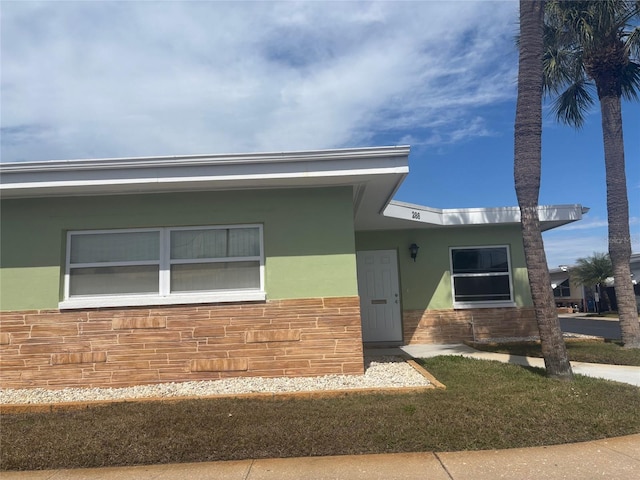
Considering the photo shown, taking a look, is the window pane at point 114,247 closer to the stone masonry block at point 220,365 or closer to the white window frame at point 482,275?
the stone masonry block at point 220,365

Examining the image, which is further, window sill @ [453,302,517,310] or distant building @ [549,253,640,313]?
distant building @ [549,253,640,313]

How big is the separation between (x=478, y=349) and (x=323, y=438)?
22.4ft

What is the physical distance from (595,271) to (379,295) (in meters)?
19.3

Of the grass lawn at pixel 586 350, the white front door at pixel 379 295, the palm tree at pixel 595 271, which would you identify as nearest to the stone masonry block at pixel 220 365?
the white front door at pixel 379 295

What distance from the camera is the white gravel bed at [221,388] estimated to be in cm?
695

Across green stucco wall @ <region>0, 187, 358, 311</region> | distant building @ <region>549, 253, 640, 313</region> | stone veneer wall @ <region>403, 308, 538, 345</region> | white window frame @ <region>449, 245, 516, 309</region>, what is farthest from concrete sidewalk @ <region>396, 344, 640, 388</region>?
distant building @ <region>549, 253, 640, 313</region>

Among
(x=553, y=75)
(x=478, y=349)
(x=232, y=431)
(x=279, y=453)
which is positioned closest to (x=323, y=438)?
(x=279, y=453)

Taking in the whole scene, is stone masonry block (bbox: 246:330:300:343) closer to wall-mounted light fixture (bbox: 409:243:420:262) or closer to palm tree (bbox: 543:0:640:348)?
wall-mounted light fixture (bbox: 409:243:420:262)

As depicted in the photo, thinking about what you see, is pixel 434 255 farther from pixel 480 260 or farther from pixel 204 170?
pixel 204 170

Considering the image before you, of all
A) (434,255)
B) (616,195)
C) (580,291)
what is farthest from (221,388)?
(580,291)

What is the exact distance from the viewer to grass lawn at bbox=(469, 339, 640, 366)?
8.93 meters

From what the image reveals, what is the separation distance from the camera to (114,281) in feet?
26.0

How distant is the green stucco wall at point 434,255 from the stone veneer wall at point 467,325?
0.75 ft

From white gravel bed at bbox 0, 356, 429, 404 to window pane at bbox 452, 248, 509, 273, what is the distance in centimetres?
558
